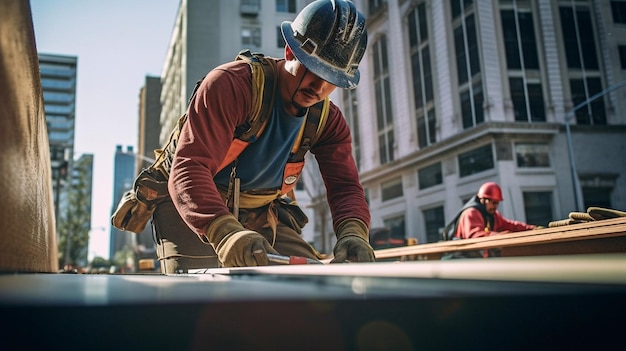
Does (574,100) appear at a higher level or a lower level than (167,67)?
lower

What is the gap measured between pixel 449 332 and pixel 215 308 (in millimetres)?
217

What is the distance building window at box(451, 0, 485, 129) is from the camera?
20.7 meters

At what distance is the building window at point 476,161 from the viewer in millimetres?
20016

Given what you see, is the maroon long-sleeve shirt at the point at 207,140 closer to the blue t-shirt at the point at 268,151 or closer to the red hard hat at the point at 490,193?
the blue t-shirt at the point at 268,151

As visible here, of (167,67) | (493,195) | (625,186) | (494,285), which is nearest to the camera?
(494,285)

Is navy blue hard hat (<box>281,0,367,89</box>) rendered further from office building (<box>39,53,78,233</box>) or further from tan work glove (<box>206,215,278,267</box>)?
office building (<box>39,53,78,233</box>)

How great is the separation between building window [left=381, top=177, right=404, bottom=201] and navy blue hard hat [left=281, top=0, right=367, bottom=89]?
22688 mm

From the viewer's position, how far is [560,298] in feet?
1.46

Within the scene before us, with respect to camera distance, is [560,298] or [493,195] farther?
[493,195]

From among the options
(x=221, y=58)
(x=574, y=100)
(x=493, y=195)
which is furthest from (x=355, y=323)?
(x=221, y=58)

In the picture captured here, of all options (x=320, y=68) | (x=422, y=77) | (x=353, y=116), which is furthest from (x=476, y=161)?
(x=320, y=68)

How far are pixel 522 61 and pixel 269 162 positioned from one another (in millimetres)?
21149

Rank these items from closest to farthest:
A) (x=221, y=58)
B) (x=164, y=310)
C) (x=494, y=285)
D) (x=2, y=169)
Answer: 1. (x=164, y=310)
2. (x=494, y=285)
3. (x=2, y=169)
4. (x=221, y=58)

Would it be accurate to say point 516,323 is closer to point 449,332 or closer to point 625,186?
point 449,332
